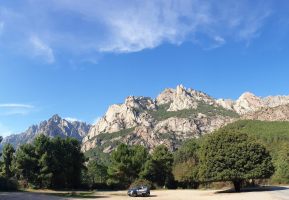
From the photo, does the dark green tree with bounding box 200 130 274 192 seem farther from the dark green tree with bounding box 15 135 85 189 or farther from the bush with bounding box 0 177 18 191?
the dark green tree with bounding box 15 135 85 189

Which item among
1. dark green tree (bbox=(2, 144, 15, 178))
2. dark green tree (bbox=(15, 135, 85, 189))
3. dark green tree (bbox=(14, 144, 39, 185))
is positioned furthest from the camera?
dark green tree (bbox=(2, 144, 15, 178))

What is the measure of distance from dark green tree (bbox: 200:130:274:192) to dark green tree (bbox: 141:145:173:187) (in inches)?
1107

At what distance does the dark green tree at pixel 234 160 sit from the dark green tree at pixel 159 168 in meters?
28.1

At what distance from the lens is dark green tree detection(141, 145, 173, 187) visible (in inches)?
3519

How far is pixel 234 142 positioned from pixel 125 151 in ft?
123

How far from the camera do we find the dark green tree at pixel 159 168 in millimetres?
89375

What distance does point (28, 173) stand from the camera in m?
80.1

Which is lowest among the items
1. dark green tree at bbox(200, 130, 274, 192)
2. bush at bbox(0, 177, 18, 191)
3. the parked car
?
the parked car

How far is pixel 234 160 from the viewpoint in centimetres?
5888

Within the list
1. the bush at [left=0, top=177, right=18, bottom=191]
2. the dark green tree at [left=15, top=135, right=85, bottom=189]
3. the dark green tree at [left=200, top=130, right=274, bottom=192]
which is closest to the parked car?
the dark green tree at [left=200, top=130, right=274, bottom=192]

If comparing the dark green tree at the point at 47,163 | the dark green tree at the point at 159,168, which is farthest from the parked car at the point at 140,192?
the dark green tree at the point at 159,168

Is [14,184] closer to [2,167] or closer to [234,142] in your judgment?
[2,167]

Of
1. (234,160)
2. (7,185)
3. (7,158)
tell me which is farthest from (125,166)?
(234,160)

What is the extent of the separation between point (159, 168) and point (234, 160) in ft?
113
